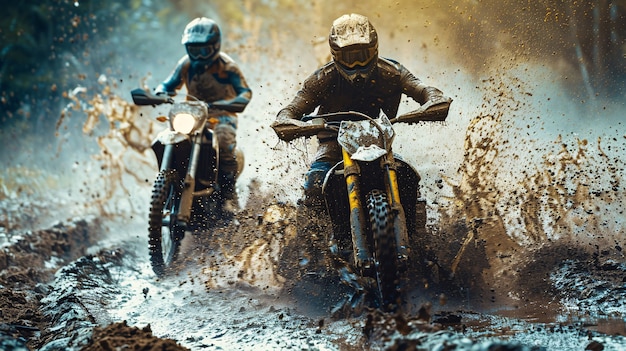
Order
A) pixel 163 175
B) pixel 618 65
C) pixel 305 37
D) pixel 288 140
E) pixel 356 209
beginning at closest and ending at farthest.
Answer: pixel 356 209, pixel 288 140, pixel 163 175, pixel 618 65, pixel 305 37

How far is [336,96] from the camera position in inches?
227

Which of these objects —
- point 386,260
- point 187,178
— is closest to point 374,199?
point 386,260

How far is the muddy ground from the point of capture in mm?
3770

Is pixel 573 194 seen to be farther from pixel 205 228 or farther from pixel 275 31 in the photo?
Answer: pixel 275 31

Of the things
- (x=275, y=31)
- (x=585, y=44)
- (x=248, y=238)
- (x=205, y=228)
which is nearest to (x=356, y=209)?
(x=248, y=238)

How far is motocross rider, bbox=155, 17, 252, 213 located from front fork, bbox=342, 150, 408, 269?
10.6 ft

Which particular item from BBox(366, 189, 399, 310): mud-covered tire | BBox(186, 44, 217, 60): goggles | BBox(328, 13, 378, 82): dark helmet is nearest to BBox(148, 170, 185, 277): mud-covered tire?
BBox(186, 44, 217, 60): goggles

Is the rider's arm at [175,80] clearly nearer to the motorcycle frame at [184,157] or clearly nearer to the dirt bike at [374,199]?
the motorcycle frame at [184,157]

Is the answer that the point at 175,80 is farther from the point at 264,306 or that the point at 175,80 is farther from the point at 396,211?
the point at 396,211

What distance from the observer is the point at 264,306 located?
5523 mm

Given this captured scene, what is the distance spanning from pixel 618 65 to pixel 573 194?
2.46 meters

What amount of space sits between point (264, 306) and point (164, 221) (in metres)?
1.87

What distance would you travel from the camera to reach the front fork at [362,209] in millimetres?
4456

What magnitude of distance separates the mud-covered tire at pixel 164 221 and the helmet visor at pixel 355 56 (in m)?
2.38
